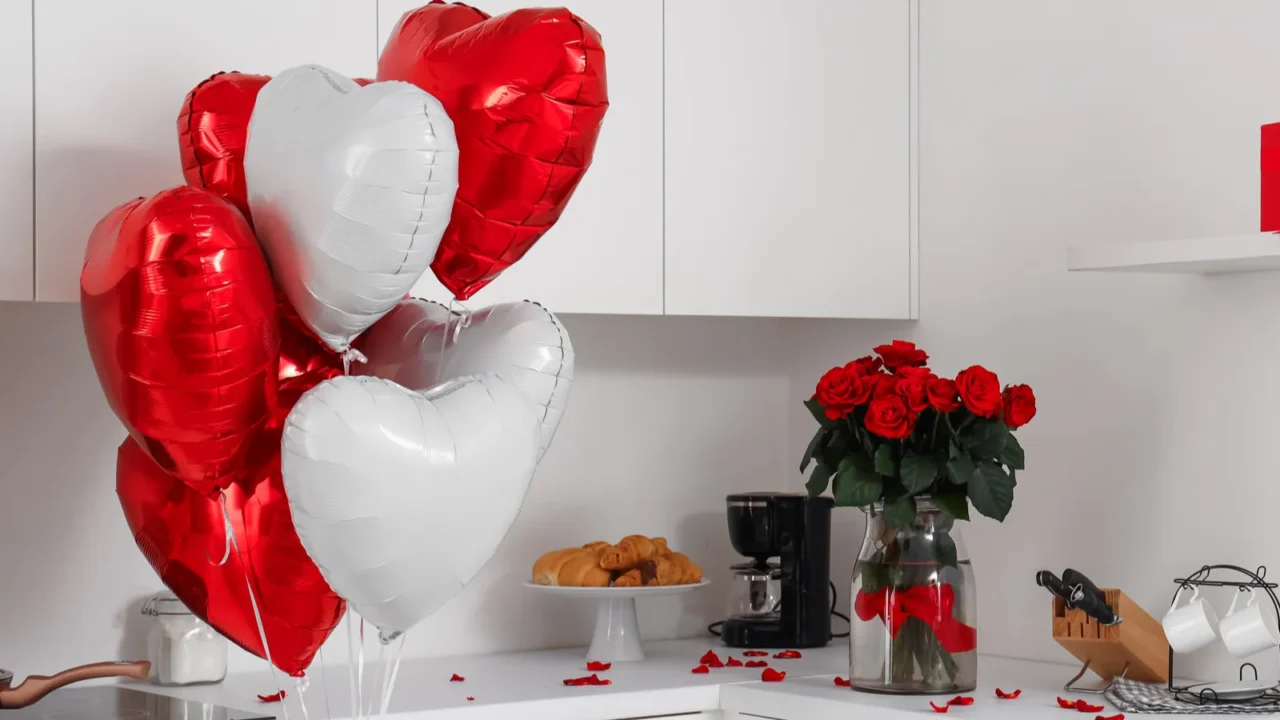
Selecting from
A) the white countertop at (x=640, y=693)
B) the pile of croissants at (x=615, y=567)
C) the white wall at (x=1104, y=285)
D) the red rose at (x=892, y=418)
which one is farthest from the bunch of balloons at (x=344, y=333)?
the white wall at (x=1104, y=285)

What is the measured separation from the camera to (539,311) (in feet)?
4.76

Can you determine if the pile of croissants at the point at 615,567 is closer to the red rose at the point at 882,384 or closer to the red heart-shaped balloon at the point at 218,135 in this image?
the red rose at the point at 882,384

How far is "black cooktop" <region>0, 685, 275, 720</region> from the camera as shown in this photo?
66.4 inches

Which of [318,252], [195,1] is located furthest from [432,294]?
[318,252]

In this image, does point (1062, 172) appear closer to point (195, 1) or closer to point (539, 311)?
point (539, 311)

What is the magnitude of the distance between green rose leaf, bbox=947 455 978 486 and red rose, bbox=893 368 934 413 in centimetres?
8

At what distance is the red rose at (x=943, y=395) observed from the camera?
192 centimetres

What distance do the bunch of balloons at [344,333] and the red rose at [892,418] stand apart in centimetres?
61

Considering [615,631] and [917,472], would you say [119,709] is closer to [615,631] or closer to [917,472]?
[615,631]

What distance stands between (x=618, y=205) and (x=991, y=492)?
697 mm

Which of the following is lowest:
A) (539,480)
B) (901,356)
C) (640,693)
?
(640,693)

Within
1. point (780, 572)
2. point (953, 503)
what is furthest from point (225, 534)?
point (780, 572)

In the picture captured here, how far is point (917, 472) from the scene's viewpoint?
6.37 feet

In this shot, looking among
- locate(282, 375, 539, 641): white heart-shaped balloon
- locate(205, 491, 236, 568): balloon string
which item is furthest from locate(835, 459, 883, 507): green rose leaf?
locate(205, 491, 236, 568): balloon string
